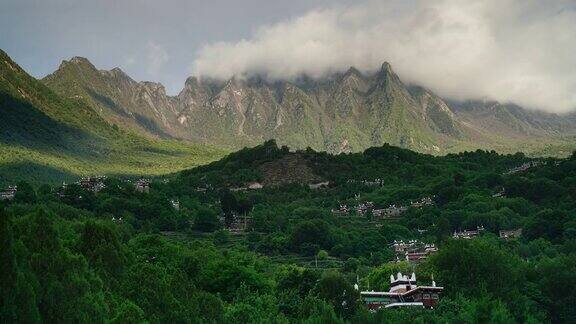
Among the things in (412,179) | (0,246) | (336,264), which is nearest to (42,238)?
(0,246)

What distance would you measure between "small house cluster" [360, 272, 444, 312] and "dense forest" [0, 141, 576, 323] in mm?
1609

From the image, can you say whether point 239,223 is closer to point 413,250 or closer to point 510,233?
point 413,250

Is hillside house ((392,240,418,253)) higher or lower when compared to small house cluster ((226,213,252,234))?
lower

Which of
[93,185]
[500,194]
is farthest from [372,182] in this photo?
[93,185]

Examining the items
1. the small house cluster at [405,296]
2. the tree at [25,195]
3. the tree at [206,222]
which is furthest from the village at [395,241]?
the tree at [206,222]

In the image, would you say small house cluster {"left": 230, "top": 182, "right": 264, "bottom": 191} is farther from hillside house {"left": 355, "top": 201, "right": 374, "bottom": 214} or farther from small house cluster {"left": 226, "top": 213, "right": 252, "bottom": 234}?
small house cluster {"left": 226, "top": 213, "right": 252, "bottom": 234}

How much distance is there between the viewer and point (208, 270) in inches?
2702

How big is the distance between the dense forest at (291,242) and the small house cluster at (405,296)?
1609 millimetres

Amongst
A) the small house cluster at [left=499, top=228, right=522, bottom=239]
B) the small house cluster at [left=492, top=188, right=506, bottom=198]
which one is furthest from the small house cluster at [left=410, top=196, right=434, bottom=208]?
the small house cluster at [left=499, top=228, right=522, bottom=239]

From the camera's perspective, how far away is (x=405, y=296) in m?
66.2

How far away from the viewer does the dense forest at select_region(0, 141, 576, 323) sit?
3559 centimetres

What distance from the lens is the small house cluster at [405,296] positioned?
64.7 metres

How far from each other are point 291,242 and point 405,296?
4002cm

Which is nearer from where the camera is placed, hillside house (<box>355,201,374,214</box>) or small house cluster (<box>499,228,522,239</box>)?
small house cluster (<box>499,228,522,239</box>)
